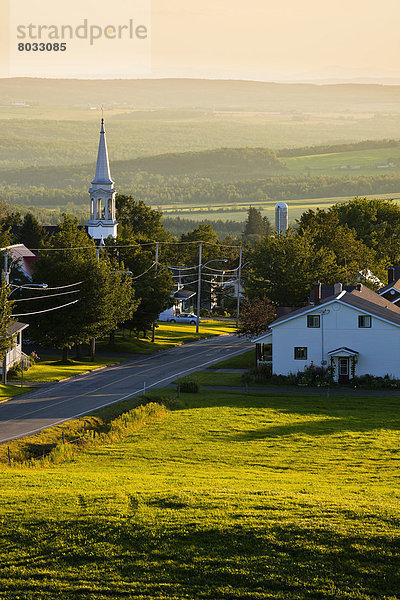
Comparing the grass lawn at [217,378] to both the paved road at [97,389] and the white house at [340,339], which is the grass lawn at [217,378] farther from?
the white house at [340,339]

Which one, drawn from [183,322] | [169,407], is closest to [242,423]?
[169,407]

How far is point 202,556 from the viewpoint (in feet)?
70.5

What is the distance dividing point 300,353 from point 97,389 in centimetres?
1616

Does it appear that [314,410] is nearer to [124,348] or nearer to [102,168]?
[124,348]

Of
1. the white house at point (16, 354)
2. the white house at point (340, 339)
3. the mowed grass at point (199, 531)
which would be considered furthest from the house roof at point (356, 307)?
the mowed grass at point (199, 531)

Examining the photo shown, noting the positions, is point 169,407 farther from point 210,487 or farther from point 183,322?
point 183,322

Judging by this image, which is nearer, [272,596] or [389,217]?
[272,596]

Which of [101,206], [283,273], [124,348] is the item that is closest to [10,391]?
[124,348]

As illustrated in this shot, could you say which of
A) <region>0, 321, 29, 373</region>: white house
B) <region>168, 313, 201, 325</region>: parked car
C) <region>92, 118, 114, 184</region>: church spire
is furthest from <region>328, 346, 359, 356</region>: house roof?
<region>92, 118, 114, 184</region>: church spire

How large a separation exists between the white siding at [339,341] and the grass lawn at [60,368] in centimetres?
1682

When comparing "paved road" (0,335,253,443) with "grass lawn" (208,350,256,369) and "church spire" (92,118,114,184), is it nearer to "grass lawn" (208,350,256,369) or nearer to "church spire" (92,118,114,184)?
"grass lawn" (208,350,256,369)

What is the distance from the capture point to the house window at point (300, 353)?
64.2m

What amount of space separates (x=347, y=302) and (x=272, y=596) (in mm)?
44702

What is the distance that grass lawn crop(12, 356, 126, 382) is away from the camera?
65.1 metres
